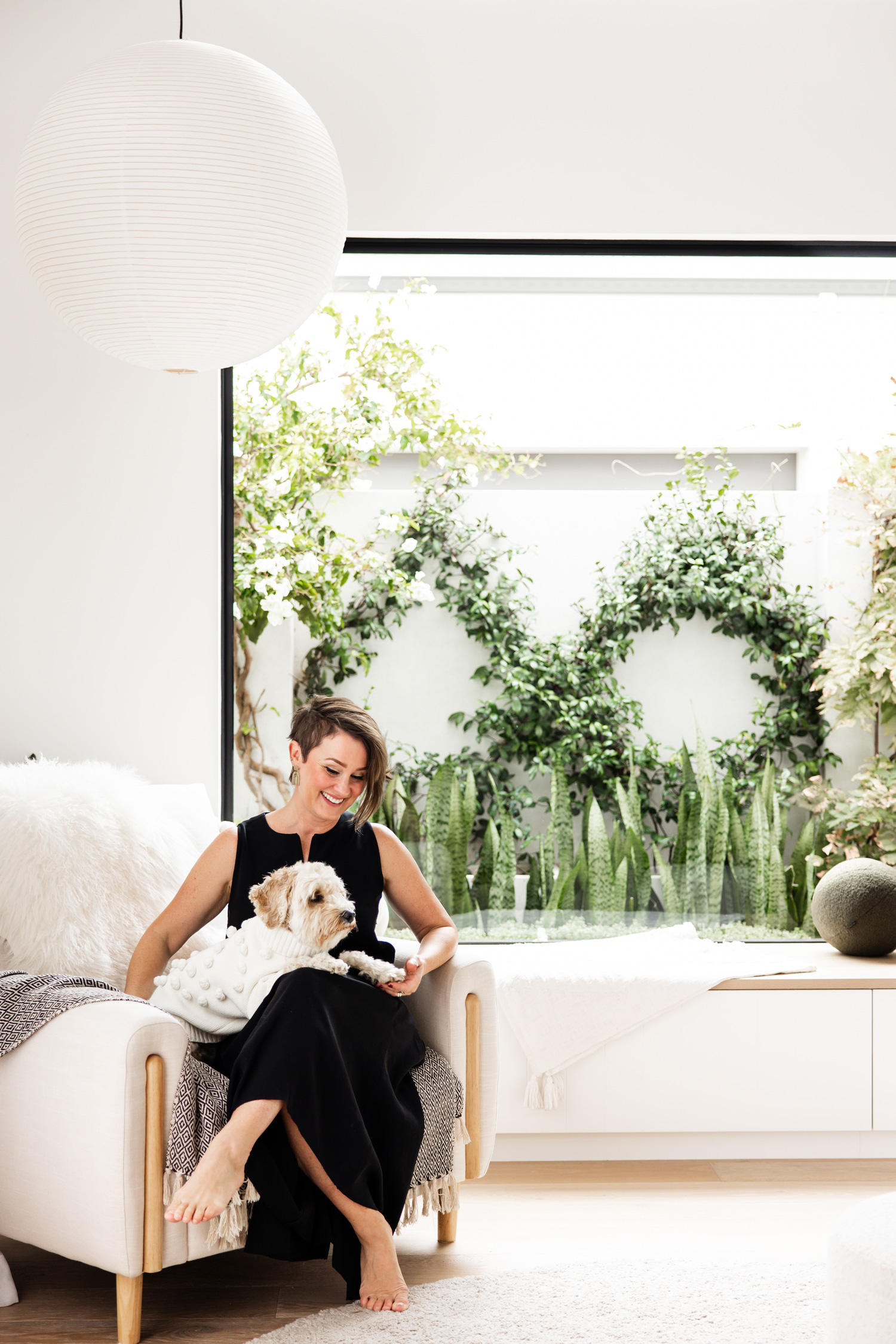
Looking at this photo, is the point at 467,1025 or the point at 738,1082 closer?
the point at 467,1025

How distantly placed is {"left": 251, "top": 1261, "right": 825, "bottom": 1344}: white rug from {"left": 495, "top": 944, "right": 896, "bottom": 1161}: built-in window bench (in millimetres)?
637

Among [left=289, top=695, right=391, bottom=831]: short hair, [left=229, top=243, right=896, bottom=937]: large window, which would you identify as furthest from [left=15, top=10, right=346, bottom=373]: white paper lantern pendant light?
[left=229, top=243, right=896, bottom=937]: large window

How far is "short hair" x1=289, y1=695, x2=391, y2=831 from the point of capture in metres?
2.23

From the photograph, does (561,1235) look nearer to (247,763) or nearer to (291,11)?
(247,763)

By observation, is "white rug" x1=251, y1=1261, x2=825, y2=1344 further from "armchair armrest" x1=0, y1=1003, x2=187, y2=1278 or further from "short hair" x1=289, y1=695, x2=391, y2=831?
"short hair" x1=289, y1=695, x2=391, y2=831

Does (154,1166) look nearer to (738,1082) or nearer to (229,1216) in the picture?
(229,1216)

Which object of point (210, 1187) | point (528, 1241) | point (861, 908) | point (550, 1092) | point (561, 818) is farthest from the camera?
point (561, 818)

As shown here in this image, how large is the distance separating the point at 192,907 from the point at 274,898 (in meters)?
0.25

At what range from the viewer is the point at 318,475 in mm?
3359

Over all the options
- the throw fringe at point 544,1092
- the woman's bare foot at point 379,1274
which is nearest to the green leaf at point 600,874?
the throw fringe at point 544,1092

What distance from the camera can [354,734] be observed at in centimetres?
223

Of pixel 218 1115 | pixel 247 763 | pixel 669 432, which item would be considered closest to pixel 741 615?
pixel 669 432

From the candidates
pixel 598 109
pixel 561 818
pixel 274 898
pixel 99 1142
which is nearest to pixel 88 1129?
pixel 99 1142

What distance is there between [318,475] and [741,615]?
139cm
